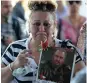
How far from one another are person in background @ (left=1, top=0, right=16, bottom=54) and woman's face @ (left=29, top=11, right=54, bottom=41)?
0.13 metres

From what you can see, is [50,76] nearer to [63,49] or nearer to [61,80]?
[61,80]

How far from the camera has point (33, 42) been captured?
3.71 ft

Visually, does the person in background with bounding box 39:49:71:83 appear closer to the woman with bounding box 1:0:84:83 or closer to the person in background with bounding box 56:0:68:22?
the woman with bounding box 1:0:84:83

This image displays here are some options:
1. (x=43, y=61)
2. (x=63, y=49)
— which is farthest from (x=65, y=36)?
(x=43, y=61)

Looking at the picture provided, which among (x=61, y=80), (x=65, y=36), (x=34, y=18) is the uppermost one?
(x=34, y=18)

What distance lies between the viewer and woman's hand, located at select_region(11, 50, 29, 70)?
1.12 metres

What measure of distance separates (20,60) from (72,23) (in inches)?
15.2

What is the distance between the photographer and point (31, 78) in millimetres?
1116

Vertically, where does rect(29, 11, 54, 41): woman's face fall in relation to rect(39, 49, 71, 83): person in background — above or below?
above

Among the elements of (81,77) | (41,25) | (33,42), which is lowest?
(81,77)

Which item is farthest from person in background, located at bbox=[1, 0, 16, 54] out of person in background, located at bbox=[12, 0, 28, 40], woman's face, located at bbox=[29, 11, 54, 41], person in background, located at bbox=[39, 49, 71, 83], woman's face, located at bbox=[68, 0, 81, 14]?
woman's face, located at bbox=[68, 0, 81, 14]

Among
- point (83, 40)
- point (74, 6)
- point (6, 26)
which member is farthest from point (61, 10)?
point (6, 26)

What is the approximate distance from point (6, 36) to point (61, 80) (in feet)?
1.39

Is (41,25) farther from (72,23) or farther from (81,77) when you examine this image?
(81,77)
